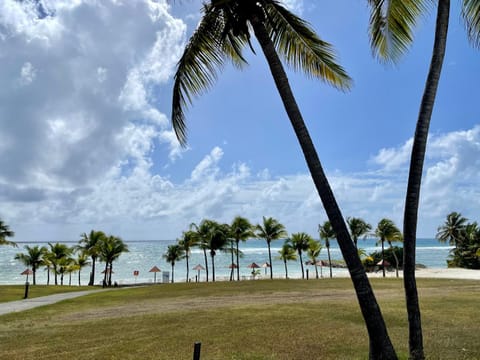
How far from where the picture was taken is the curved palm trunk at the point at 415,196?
189 inches

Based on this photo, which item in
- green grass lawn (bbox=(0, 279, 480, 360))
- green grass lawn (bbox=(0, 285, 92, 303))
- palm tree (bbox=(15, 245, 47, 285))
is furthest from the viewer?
palm tree (bbox=(15, 245, 47, 285))

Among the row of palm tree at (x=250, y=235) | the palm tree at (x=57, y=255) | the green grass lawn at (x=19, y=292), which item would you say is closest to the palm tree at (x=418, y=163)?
the green grass lawn at (x=19, y=292)

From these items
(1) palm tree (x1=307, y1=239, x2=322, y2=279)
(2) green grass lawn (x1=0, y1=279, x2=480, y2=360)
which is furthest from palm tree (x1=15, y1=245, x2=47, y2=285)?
(1) palm tree (x1=307, y1=239, x2=322, y2=279)

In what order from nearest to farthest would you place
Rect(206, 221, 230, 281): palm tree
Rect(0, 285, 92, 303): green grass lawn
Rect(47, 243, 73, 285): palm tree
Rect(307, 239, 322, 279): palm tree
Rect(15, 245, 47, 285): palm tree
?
Rect(0, 285, 92, 303): green grass lawn < Rect(15, 245, 47, 285): palm tree < Rect(47, 243, 73, 285): palm tree < Rect(206, 221, 230, 281): palm tree < Rect(307, 239, 322, 279): palm tree

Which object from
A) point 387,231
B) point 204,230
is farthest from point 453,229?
point 204,230

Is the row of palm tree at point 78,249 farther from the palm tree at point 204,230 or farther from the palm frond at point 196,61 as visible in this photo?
the palm frond at point 196,61

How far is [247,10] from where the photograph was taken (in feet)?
16.7

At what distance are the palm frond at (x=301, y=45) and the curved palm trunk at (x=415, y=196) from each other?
5.11ft

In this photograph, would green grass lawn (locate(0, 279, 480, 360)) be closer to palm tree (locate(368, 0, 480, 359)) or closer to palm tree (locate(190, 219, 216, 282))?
palm tree (locate(368, 0, 480, 359))

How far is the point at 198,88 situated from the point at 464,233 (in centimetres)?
6399

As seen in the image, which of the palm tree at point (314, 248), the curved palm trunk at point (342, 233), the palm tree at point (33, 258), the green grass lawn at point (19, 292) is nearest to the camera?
the curved palm trunk at point (342, 233)

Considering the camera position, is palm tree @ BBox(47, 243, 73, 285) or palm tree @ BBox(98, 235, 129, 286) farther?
palm tree @ BBox(47, 243, 73, 285)

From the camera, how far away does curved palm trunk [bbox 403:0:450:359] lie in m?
4.81

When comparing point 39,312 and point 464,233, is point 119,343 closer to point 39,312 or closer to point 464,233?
point 39,312
